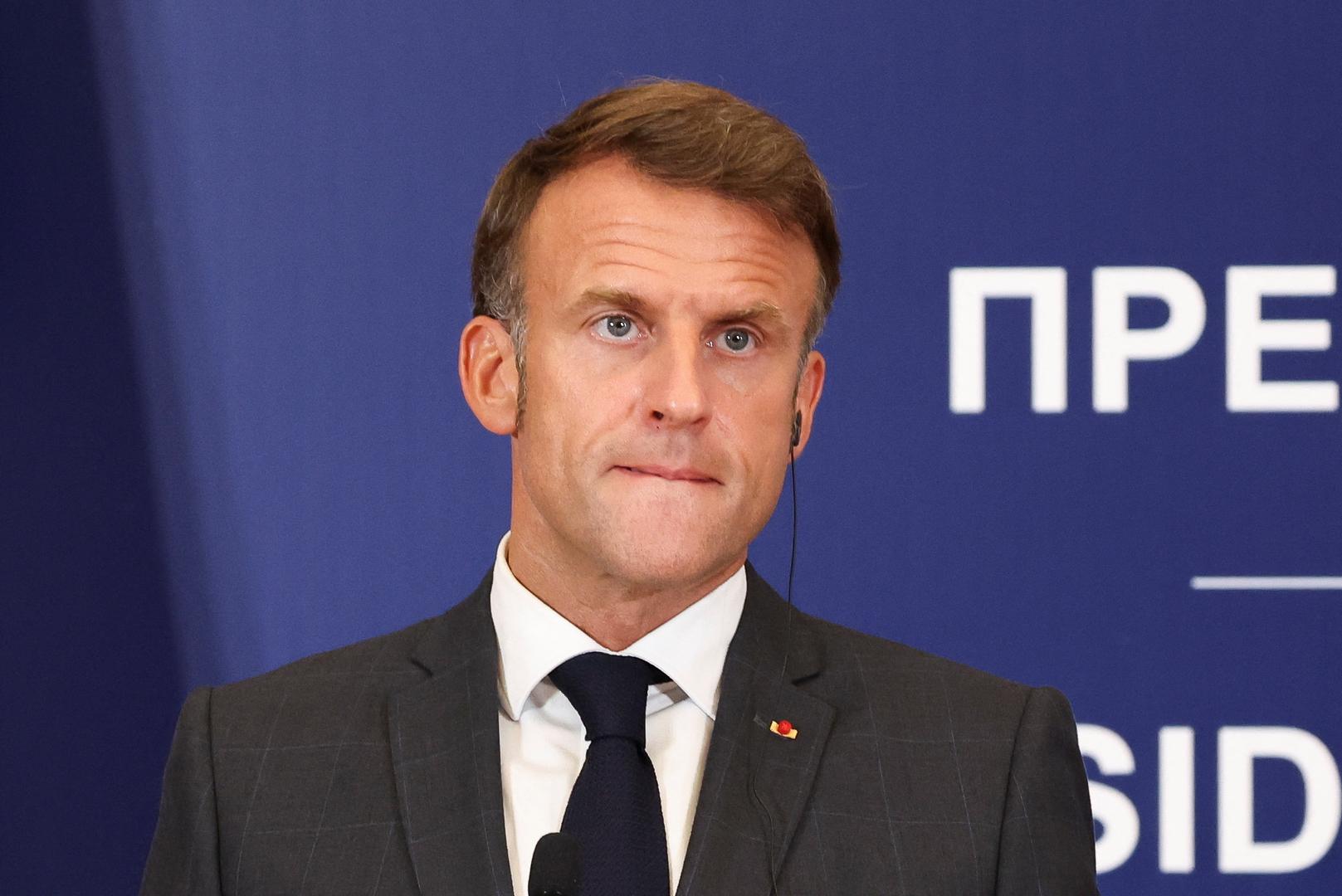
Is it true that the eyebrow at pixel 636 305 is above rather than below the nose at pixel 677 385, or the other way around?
above

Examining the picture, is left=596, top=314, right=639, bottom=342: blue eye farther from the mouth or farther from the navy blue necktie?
the navy blue necktie

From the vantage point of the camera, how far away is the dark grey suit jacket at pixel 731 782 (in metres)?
1.69

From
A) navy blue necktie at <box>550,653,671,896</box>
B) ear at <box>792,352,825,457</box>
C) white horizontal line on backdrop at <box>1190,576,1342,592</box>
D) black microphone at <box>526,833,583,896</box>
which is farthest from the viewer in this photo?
white horizontal line on backdrop at <box>1190,576,1342,592</box>

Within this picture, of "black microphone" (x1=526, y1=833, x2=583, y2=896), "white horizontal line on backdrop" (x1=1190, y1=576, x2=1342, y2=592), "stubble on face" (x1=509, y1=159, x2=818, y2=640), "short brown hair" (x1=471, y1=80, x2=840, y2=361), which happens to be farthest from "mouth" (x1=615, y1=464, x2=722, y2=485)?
"white horizontal line on backdrop" (x1=1190, y1=576, x2=1342, y2=592)

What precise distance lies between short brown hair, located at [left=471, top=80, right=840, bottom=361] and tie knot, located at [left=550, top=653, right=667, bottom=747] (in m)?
0.36

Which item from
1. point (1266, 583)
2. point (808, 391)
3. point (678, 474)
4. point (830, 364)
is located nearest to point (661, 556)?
point (678, 474)

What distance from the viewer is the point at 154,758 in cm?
271

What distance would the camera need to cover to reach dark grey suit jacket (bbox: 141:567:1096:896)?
5.54 ft

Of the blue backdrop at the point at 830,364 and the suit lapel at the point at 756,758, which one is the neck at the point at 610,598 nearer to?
the suit lapel at the point at 756,758

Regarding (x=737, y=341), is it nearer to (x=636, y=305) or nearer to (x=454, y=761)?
(x=636, y=305)

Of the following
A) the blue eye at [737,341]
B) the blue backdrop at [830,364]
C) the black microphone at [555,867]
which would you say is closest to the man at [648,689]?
the blue eye at [737,341]

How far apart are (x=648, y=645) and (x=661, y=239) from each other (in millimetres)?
413

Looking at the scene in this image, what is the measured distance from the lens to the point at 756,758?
174cm

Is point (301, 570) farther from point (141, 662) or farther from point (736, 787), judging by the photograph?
point (736, 787)
